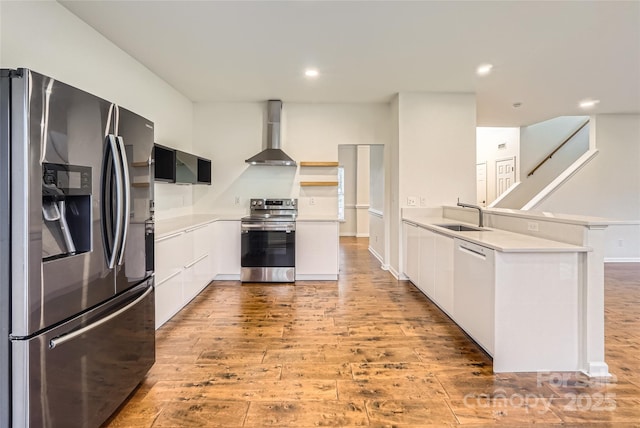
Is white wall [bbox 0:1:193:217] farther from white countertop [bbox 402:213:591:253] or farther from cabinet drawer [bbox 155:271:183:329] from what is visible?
white countertop [bbox 402:213:591:253]

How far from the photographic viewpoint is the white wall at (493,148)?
6.98 m

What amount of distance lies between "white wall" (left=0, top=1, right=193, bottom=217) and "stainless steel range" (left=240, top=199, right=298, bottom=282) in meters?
1.09

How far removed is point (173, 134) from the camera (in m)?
4.14

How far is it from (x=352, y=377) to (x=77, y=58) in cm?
307

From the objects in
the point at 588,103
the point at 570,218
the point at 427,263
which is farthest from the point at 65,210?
the point at 588,103

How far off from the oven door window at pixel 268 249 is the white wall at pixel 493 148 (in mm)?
5540

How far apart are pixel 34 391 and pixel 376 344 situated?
2034mm

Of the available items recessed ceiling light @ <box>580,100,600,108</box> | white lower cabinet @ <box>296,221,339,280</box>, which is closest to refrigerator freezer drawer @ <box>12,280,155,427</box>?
white lower cabinet @ <box>296,221,339,280</box>

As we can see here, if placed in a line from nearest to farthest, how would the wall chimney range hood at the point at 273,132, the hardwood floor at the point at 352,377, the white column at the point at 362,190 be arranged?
the hardwood floor at the point at 352,377 < the wall chimney range hood at the point at 273,132 < the white column at the point at 362,190

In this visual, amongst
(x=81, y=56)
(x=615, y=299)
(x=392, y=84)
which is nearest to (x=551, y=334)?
(x=615, y=299)

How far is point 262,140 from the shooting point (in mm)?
4820

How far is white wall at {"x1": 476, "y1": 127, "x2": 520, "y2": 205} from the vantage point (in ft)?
22.9

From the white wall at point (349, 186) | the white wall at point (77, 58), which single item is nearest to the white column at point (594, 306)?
the white wall at point (77, 58)

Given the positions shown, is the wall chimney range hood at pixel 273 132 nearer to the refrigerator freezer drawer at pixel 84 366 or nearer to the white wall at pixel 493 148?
the refrigerator freezer drawer at pixel 84 366
